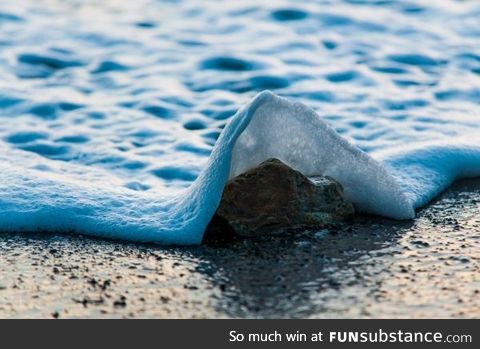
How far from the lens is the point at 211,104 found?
5008 millimetres

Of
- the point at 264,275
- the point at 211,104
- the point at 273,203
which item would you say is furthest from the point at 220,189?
the point at 211,104

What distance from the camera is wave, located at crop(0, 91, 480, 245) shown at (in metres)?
3.06

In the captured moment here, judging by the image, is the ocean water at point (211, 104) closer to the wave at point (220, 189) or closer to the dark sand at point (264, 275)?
the wave at point (220, 189)

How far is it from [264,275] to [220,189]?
46cm

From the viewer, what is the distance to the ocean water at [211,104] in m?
3.20

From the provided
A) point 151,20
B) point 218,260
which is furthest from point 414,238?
point 151,20

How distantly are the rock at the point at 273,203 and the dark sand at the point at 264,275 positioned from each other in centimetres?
7
